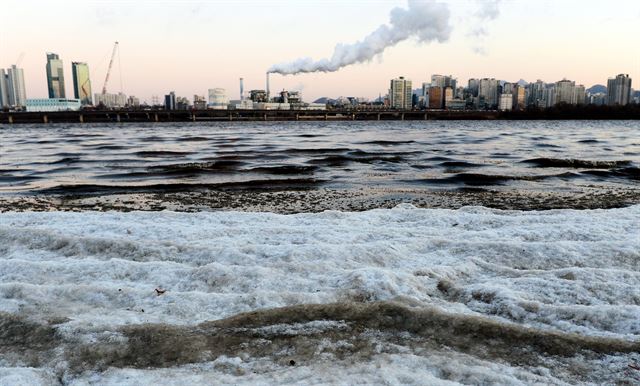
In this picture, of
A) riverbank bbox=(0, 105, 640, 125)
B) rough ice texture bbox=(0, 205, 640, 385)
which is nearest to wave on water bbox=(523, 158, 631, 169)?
rough ice texture bbox=(0, 205, 640, 385)

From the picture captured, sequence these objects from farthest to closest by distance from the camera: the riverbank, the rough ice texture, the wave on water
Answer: the riverbank
the wave on water
the rough ice texture


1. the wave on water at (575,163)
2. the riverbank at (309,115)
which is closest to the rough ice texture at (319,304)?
the wave on water at (575,163)

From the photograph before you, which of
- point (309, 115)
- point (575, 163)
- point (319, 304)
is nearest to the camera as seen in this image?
point (319, 304)

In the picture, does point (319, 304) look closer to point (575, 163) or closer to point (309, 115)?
point (575, 163)

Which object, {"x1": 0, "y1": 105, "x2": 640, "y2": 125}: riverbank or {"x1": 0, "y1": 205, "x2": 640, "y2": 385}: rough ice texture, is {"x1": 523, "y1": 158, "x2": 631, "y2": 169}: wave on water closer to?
{"x1": 0, "y1": 205, "x2": 640, "y2": 385}: rough ice texture

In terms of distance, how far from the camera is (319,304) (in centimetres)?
366

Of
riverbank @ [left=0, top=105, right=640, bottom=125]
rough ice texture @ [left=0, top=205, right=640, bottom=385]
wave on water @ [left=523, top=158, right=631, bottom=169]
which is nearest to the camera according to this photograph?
rough ice texture @ [left=0, top=205, right=640, bottom=385]

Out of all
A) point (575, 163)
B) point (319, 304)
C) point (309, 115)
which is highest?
point (309, 115)

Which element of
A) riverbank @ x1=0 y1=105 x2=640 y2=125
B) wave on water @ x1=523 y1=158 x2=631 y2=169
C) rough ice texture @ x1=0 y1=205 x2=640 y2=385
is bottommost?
wave on water @ x1=523 y1=158 x2=631 y2=169

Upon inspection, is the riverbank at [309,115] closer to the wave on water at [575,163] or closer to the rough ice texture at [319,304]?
the wave on water at [575,163]

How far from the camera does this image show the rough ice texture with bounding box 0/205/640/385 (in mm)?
2795

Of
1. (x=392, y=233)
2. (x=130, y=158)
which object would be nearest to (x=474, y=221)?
(x=392, y=233)

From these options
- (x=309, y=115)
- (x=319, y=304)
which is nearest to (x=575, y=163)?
(x=319, y=304)

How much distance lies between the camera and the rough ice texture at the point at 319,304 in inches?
110
